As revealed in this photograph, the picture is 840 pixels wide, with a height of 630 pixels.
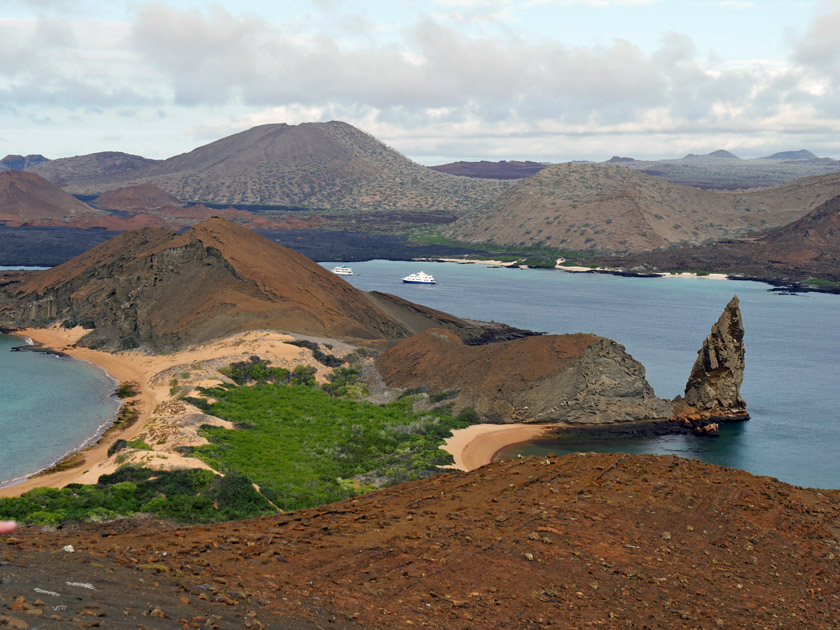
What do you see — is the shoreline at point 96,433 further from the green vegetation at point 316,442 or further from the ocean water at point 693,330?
the ocean water at point 693,330

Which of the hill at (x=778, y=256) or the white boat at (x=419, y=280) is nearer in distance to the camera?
the white boat at (x=419, y=280)

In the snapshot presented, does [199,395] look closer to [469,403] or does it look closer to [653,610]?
[469,403]

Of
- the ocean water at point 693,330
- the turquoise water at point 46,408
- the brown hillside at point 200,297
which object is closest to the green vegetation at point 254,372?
the turquoise water at point 46,408

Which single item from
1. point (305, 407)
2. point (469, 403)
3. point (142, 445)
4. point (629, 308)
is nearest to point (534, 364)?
point (469, 403)

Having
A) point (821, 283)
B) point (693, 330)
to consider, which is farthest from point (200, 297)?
point (821, 283)

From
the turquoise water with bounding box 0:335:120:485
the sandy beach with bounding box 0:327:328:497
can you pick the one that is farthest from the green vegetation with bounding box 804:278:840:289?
the turquoise water with bounding box 0:335:120:485

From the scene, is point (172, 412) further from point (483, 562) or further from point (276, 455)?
point (483, 562)
